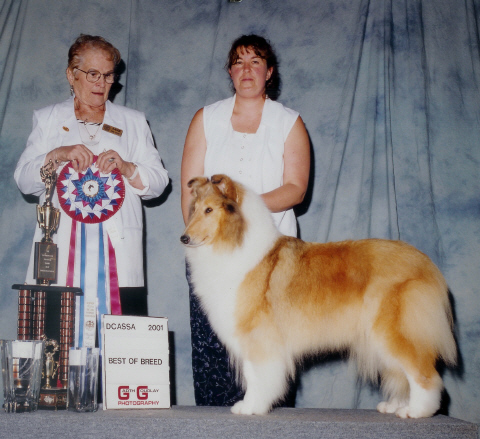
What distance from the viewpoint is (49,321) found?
2.54 meters

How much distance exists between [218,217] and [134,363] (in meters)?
0.86

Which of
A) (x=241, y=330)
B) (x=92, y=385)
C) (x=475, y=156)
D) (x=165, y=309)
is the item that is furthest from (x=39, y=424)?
(x=475, y=156)

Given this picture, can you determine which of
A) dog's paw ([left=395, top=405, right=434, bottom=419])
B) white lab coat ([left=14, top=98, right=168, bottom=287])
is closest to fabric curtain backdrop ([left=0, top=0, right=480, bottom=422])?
white lab coat ([left=14, top=98, right=168, bottom=287])

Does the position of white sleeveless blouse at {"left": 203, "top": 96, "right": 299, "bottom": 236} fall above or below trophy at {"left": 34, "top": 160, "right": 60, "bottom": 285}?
above

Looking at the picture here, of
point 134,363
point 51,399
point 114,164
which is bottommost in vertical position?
point 51,399

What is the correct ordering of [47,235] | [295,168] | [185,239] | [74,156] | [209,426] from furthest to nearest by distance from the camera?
[295,168], [74,156], [47,235], [185,239], [209,426]

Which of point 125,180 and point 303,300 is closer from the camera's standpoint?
point 303,300

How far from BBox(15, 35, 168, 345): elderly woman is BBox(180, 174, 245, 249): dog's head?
72 centimetres

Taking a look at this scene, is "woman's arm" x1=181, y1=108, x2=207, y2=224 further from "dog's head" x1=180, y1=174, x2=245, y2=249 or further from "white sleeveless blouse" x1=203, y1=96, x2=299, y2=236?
"dog's head" x1=180, y1=174, x2=245, y2=249

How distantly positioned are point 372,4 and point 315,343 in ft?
9.91

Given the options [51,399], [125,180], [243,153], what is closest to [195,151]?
[243,153]

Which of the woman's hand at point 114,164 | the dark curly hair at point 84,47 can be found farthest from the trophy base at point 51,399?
the dark curly hair at point 84,47

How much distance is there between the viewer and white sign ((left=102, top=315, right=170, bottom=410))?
2352mm

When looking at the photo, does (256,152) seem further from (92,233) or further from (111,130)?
(92,233)
